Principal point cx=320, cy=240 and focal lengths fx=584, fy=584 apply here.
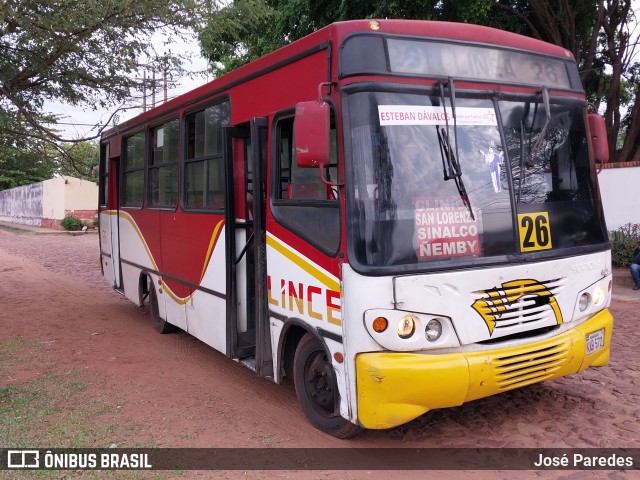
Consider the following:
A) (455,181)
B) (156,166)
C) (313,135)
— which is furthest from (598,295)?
(156,166)

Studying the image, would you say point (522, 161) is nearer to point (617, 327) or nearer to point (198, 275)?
point (198, 275)

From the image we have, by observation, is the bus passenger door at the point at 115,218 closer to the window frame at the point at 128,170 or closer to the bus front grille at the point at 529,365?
the window frame at the point at 128,170

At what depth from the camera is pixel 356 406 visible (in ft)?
12.3

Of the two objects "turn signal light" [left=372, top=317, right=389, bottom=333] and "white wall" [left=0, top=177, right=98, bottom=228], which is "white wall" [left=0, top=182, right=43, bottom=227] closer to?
"white wall" [left=0, top=177, right=98, bottom=228]

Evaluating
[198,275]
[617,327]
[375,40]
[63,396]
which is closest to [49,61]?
[198,275]

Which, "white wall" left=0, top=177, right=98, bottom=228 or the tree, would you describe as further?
"white wall" left=0, top=177, right=98, bottom=228

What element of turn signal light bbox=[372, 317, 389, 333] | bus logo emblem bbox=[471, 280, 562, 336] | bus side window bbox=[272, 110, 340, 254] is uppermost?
bus side window bbox=[272, 110, 340, 254]

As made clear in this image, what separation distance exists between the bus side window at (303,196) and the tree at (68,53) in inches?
130

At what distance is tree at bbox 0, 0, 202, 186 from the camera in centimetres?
662

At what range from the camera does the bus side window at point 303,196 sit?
12.9 ft

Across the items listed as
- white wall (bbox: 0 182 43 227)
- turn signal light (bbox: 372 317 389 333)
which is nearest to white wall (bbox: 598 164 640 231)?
turn signal light (bbox: 372 317 389 333)

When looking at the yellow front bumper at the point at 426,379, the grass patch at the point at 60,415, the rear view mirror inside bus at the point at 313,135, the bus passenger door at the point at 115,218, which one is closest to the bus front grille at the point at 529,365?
the yellow front bumper at the point at 426,379

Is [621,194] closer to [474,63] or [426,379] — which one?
[474,63]

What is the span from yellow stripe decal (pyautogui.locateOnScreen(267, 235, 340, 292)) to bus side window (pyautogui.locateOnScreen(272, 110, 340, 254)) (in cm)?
17
